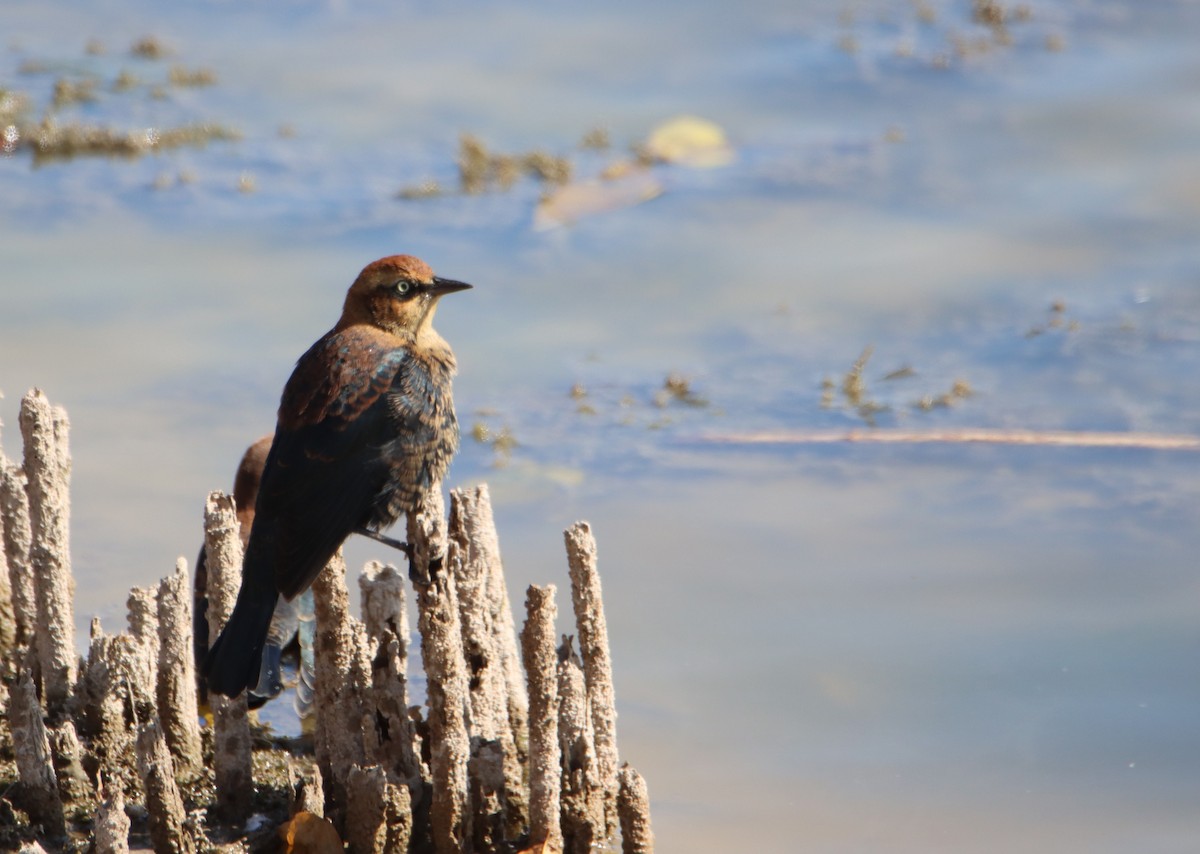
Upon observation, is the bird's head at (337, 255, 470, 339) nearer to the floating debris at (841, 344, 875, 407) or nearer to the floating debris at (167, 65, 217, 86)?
the floating debris at (841, 344, 875, 407)

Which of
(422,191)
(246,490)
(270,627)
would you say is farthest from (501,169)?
(270,627)

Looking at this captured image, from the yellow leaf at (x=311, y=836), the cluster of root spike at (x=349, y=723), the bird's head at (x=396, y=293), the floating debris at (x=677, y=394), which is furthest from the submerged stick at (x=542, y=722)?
the floating debris at (x=677, y=394)

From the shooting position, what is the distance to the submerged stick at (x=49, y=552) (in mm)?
4648

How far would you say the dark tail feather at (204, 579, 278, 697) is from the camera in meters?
4.20

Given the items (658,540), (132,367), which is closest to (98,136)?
(132,367)

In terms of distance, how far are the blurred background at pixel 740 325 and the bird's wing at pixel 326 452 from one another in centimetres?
113

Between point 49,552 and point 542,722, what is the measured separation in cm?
154

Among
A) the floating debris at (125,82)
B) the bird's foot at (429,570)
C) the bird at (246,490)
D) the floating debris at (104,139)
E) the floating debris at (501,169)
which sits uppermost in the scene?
the floating debris at (125,82)

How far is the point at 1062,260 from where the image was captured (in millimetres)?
8242

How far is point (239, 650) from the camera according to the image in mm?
4227

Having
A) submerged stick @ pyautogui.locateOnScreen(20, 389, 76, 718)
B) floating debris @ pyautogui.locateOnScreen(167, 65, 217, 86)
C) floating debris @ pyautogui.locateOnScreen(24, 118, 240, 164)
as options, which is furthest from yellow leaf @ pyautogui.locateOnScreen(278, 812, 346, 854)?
floating debris @ pyautogui.locateOnScreen(167, 65, 217, 86)

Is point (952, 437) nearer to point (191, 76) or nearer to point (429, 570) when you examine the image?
point (429, 570)

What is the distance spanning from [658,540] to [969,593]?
1130 millimetres

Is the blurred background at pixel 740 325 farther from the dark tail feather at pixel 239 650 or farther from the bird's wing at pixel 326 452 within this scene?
the dark tail feather at pixel 239 650
